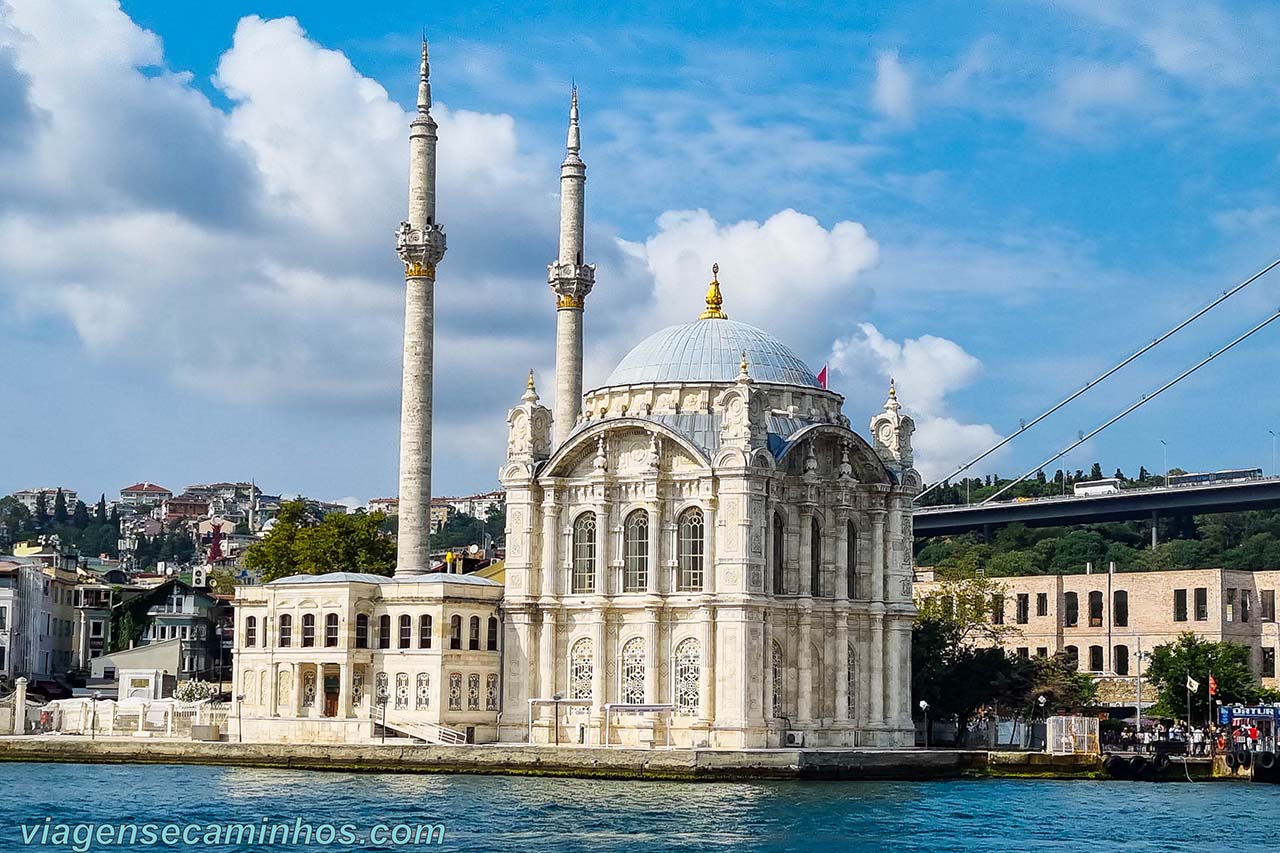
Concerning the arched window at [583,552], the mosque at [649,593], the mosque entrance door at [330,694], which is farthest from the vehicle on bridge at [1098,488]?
the mosque entrance door at [330,694]

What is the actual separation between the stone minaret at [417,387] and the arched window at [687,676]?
965 centimetres

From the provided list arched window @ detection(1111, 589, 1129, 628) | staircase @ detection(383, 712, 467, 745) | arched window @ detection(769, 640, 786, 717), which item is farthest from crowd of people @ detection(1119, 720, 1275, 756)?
arched window @ detection(1111, 589, 1129, 628)

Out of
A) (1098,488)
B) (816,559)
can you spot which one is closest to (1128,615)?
(816,559)

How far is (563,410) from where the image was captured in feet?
222

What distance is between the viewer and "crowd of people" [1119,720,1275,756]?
60781 millimetres

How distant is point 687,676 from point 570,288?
15.9 metres

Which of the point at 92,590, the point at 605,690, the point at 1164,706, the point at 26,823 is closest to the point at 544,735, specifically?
the point at 605,690

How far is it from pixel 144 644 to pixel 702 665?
39.7 meters

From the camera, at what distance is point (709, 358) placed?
6131 cm

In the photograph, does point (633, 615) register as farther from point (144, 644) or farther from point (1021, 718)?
point (144, 644)

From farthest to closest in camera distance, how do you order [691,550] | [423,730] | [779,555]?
[423,730] → [779,555] → [691,550]

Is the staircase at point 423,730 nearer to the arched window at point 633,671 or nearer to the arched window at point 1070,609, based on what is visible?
the arched window at point 633,671

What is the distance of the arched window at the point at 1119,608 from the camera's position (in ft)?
292

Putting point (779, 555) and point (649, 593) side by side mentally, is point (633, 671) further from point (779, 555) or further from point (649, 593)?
point (779, 555)
